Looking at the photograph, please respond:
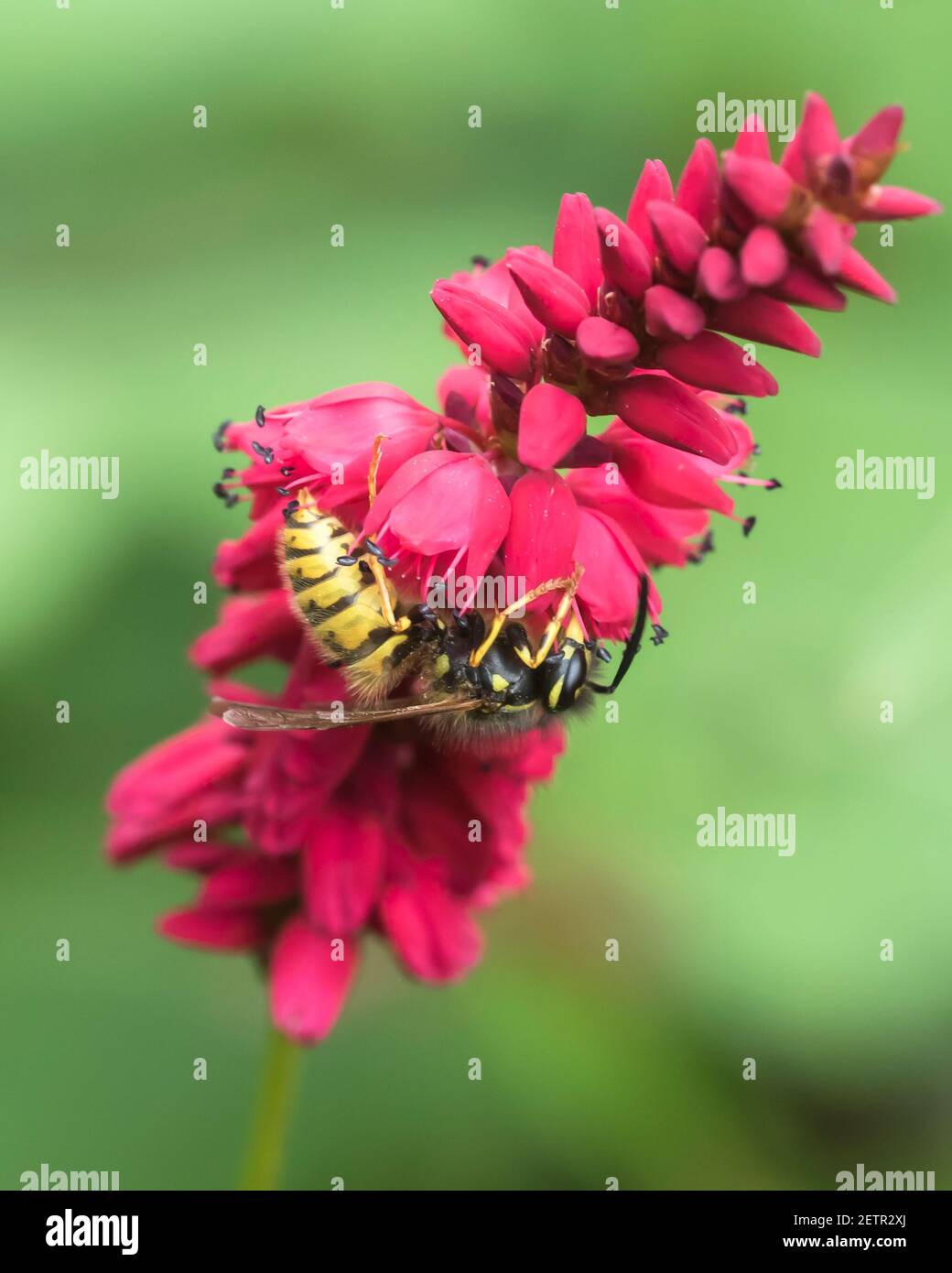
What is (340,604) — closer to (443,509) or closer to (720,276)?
(443,509)

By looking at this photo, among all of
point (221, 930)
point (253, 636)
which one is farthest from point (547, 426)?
point (221, 930)

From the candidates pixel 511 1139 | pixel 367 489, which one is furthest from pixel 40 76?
pixel 511 1139

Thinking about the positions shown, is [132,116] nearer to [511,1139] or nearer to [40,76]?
[40,76]

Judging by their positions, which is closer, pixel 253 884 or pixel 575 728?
pixel 253 884

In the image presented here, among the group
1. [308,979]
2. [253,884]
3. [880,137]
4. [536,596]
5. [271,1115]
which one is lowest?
[271,1115]

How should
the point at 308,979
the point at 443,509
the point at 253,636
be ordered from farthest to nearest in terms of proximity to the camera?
the point at 308,979 < the point at 253,636 < the point at 443,509

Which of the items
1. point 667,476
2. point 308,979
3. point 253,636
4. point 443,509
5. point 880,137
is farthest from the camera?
point 308,979

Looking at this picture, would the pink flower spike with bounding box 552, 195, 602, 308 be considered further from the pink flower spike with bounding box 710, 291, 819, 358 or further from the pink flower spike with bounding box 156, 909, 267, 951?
the pink flower spike with bounding box 156, 909, 267, 951
